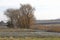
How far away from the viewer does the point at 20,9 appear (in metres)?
44.7

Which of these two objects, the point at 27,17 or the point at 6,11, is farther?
the point at 6,11

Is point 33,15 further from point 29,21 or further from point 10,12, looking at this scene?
point 10,12

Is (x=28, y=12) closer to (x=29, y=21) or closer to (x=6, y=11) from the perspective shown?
(x=29, y=21)

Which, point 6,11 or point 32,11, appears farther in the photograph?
point 6,11

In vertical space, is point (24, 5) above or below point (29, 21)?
above

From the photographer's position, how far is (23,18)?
4444cm

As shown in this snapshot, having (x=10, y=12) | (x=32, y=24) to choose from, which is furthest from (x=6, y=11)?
(x=32, y=24)

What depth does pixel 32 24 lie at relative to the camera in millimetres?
45906

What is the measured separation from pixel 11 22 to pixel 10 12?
Result: 346cm

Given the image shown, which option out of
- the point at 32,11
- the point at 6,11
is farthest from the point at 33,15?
the point at 6,11

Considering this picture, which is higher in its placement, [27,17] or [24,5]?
[24,5]

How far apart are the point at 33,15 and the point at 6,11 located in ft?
27.5

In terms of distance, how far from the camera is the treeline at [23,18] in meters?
44.0

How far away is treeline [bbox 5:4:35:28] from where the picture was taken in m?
44.0
